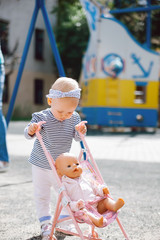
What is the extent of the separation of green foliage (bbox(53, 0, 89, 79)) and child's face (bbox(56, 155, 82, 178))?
21.1m

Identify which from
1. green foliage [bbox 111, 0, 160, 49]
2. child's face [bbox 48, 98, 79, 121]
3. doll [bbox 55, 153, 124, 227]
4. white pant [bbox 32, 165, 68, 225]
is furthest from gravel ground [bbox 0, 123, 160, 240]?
green foliage [bbox 111, 0, 160, 49]

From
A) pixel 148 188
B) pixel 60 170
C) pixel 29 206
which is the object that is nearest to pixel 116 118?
pixel 148 188

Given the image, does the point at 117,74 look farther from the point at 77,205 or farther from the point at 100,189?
the point at 77,205

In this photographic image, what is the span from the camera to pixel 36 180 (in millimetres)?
2832

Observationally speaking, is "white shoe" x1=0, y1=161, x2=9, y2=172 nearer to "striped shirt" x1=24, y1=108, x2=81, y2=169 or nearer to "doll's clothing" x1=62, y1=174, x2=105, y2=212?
"striped shirt" x1=24, y1=108, x2=81, y2=169

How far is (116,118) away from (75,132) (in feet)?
36.6

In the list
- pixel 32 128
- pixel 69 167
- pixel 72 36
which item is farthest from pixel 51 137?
pixel 72 36

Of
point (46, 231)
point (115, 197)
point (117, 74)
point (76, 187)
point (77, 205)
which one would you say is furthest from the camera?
point (117, 74)

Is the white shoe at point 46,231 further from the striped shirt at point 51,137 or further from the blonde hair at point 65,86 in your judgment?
the blonde hair at point 65,86

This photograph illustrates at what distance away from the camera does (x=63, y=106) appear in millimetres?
2633

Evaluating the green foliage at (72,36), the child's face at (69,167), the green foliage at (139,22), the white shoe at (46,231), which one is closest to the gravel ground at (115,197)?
the white shoe at (46,231)

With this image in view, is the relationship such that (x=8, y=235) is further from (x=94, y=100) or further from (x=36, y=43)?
(x=36, y=43)

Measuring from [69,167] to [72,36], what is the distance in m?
21.6

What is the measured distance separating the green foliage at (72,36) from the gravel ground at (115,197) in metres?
17.6
